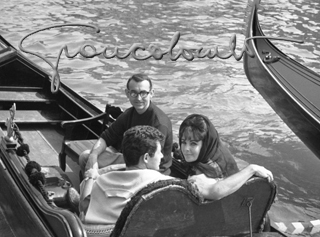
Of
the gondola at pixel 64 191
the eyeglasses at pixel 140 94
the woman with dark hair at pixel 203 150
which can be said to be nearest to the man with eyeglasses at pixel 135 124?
the eyeglasses at pixel 140 94

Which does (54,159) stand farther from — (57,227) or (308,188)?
(308,188)

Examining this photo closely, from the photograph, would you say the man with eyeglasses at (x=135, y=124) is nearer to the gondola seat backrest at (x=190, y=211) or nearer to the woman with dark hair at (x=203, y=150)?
the woman with dark hair at (x=203, y=150)

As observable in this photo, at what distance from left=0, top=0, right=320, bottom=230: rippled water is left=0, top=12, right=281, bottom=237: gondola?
151cm

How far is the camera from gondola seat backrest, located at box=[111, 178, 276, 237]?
1.80 metres

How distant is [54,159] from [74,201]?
1.01 m

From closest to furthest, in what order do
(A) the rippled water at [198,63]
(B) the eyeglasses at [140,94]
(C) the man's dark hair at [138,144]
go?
(C) the man's dark hair at [138,144]
(B) the eyeglasses at [140,94]
(A) the rippled water at [198,63]

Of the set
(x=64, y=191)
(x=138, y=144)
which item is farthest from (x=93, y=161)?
(x=138, y=144)

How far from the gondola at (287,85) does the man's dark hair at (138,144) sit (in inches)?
89.9

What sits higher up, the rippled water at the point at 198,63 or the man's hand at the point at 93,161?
the man's hand at the point at 93,161

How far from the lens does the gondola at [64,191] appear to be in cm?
186

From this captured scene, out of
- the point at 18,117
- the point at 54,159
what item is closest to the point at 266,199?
the point at 54,159

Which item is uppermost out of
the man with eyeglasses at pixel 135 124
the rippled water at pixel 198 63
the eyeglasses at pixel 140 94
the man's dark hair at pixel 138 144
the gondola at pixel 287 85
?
the man's dark hair at pixel 138 144

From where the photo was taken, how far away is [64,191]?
8.34 ft

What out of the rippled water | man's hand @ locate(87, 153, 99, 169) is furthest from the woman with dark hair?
the rippled water
